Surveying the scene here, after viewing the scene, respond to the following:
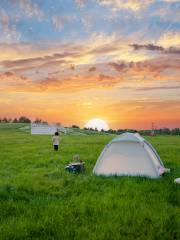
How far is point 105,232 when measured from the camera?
938 cm

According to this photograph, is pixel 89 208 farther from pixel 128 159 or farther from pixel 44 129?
pixel 44 129

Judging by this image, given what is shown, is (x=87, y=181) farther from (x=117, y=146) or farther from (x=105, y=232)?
(x=105, y=232)

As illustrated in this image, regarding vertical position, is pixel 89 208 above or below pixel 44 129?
below

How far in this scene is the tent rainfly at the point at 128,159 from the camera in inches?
679

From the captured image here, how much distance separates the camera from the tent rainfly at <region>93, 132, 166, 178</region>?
1723cm

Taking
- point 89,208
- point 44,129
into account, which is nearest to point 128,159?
point 89,208

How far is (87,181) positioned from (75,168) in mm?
3431

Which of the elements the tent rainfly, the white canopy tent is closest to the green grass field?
the tent rainfly

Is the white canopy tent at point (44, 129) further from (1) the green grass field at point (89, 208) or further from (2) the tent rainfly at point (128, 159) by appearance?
(1) the green grass field at point (89, 208)

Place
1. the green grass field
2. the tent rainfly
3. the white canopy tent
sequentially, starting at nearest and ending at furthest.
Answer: the green grass field
the tent rainfly
the white canopy tent

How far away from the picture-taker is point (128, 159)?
17.6 meters

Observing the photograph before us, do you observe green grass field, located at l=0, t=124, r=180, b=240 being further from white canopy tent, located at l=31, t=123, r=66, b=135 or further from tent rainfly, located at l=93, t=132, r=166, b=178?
white canopy tent, located at l=31, t=123, r=66, b=135

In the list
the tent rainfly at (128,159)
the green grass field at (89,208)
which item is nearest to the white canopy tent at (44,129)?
the tent rainfly at (128,159)

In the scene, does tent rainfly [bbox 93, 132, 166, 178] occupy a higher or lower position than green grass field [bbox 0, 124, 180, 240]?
higher
